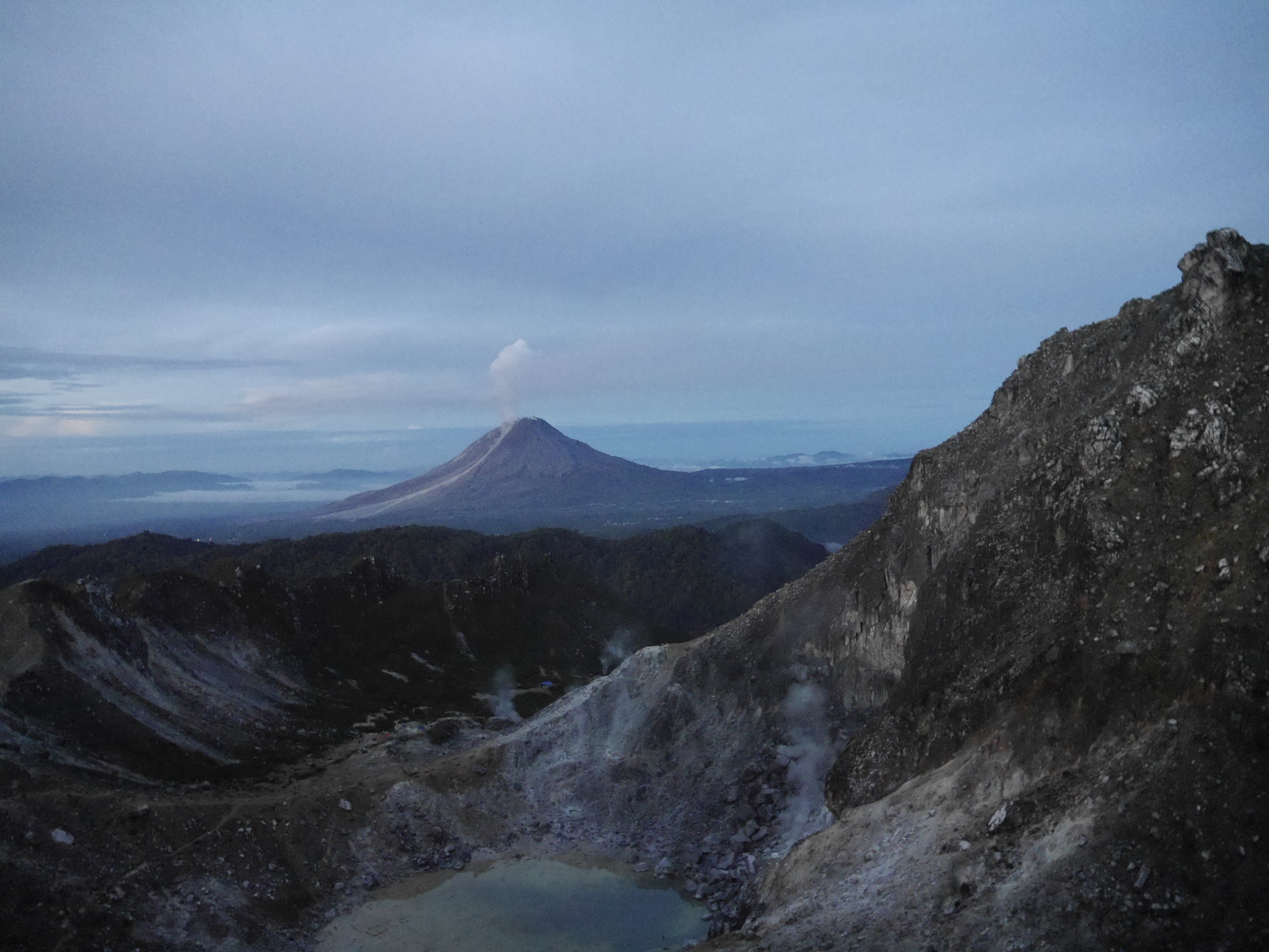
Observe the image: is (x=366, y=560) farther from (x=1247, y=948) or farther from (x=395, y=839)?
(x=1247, y=948)

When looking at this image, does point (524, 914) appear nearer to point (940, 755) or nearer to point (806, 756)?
point (806, 756)

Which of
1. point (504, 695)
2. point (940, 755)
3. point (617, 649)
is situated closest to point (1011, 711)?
point (940, 755)

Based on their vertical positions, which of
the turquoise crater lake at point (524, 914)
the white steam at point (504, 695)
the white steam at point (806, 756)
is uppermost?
the white steam at point (806, 756)

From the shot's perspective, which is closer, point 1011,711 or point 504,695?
point 1011,711

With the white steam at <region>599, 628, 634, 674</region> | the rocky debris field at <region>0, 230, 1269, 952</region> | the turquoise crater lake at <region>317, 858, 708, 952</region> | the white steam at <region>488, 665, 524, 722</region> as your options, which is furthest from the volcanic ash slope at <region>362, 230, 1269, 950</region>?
the white steam at <region>599, 628, 634, 674</region>

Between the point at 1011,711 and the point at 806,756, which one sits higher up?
the point at 1011,711

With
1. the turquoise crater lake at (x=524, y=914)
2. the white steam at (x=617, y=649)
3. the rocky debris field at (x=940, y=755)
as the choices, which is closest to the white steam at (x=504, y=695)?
the white steam at (x=617, y=649)

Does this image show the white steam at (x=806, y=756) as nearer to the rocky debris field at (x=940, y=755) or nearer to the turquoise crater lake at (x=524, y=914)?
the rocky debris field at (x=940, y=755)
